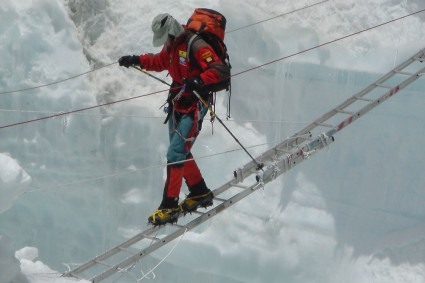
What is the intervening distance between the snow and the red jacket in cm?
224

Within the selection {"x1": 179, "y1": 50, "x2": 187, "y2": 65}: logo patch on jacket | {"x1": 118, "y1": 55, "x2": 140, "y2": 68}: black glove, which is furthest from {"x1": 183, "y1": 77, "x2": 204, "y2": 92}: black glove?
{"x1": 118, "y1": 55, "x2": 140, "y2": 68}: black glove

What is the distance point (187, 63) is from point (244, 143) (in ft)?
9.60

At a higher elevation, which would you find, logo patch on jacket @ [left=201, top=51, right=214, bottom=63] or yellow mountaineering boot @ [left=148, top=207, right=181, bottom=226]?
logo patch on jacket @ [left=201, top=51, right=214, bottom=63]

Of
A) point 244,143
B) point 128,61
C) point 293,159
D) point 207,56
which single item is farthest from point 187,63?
point 244,143

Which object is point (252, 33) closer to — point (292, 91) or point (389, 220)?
point (292, 91)

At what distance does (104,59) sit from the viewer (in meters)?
7.60

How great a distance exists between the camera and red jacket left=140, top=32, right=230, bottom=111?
4012mm

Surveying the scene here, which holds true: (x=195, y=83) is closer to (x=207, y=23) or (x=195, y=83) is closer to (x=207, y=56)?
(x=207, y=56)

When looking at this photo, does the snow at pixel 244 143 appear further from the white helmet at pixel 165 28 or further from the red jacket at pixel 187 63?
the white helmet at pixel 165 28

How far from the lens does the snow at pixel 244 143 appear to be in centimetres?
675

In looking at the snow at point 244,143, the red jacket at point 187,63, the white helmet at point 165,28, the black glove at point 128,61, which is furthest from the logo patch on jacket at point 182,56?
the snow at point 244,143

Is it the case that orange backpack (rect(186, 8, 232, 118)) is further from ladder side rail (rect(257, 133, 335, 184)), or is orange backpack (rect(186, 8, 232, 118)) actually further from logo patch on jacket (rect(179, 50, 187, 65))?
ladder side rail (rect(257, 133, 335, 184))

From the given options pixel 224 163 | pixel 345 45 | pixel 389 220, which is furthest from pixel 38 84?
pixel 389 220

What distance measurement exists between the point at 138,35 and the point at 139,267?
242 cm
